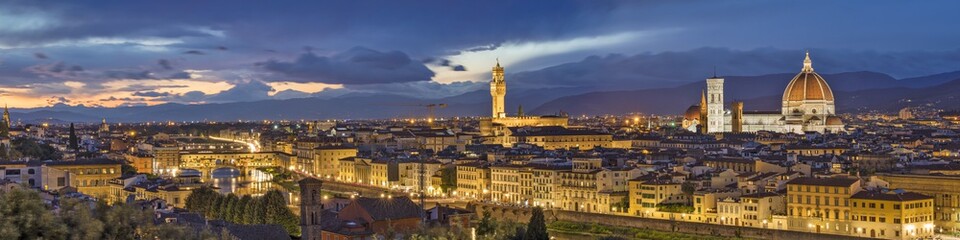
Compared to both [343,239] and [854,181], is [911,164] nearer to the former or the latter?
[854,181]

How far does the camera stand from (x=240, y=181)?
62.2m

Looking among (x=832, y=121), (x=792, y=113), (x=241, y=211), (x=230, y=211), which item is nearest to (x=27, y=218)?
(x=241, y=211)

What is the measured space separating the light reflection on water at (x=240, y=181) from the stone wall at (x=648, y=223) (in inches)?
566

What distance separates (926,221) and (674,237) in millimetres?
7448

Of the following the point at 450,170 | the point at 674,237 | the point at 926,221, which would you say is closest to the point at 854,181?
the point at 926,221

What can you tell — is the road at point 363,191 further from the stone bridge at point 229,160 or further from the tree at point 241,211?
the stone bridge at point 229,160

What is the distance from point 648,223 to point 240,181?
2904 centimetres

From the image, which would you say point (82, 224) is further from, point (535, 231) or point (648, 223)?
point (648, 223)

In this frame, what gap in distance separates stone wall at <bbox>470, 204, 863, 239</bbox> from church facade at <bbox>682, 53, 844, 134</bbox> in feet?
160

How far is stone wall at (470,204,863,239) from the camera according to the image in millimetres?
35406

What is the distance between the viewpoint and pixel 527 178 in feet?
161

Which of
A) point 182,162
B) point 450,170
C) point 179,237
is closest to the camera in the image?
point 179,237

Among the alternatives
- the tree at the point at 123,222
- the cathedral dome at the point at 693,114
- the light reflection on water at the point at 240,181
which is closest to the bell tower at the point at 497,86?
the cathedral dome at the point at 693,114

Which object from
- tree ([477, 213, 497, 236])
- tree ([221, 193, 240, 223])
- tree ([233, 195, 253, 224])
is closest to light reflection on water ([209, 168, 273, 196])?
tree ([221, 193, 240, 223])
